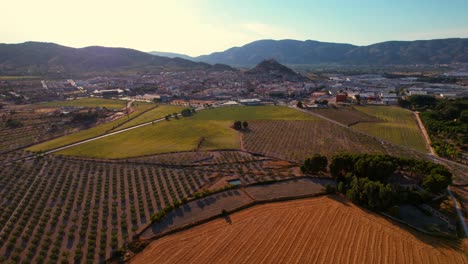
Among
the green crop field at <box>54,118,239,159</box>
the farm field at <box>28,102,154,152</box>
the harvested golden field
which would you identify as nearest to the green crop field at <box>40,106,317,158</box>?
the green crop field at <box>54,118,239,159</box>

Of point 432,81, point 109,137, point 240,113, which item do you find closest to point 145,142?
point 109,137

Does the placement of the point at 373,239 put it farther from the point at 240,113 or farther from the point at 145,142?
the point at 240,113

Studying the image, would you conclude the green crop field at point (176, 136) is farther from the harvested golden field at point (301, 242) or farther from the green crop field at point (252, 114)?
the harvested golden field at point (301, 242)

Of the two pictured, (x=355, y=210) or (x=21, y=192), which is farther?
(x=21, y=192)

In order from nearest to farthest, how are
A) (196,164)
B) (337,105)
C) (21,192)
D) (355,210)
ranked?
(355,210) → (21,192) → (196,164) → (337,105)

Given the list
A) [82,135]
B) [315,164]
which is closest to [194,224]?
[315,164]

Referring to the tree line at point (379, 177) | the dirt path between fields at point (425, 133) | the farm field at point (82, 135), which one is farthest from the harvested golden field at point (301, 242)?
the farm field at point (82, 135)

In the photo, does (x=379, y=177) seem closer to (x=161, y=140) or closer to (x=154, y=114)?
(x=161, y=140)
